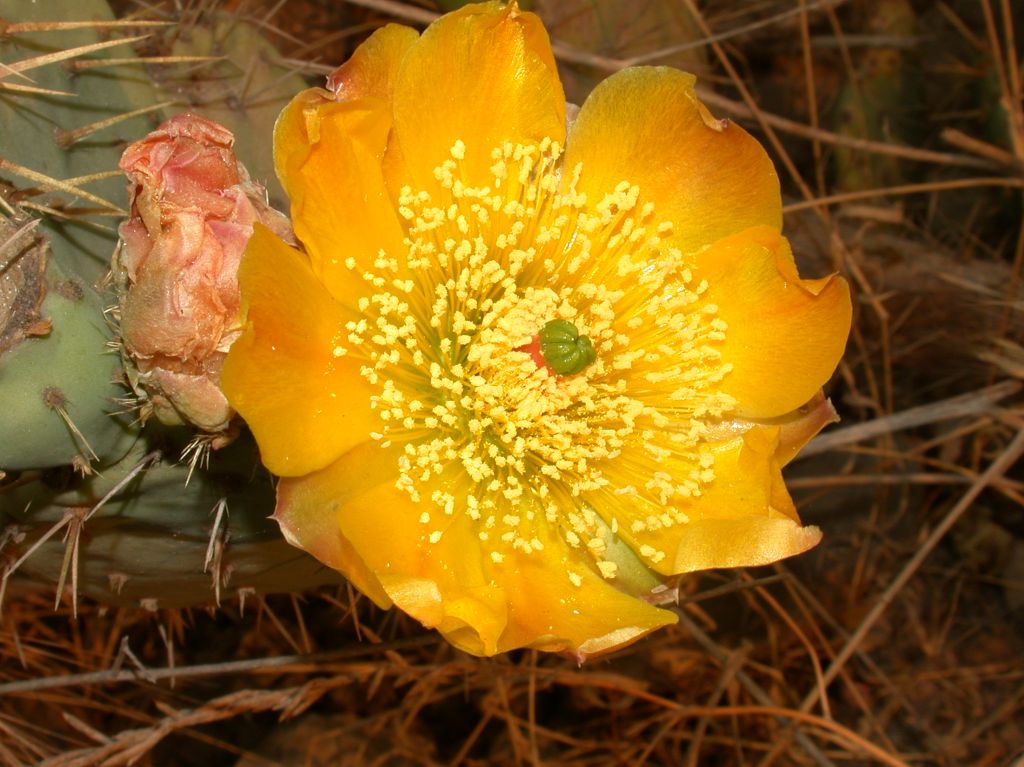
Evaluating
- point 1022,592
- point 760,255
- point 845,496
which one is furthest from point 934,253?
point 760,255

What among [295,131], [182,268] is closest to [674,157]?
[295,131]

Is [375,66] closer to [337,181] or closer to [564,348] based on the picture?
[337,181]

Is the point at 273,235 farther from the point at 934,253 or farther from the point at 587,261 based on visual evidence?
the point at 934,253

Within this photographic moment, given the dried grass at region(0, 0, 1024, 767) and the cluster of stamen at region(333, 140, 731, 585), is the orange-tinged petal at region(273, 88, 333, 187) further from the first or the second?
the dried grass at region(0, 0, 1024, 767)

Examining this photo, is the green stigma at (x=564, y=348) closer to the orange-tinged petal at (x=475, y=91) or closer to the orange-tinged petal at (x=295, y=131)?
the orange-tinged petal at (x=475, y=91)

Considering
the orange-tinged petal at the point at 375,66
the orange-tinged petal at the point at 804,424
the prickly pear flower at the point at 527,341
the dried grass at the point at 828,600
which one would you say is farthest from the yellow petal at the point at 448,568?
the dried grass at the point at 828,600

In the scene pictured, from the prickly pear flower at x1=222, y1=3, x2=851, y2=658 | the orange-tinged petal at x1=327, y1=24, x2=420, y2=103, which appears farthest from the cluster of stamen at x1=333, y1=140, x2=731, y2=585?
the orange-tinged petal at x1=327, y1=24, x2=420, y2=103
